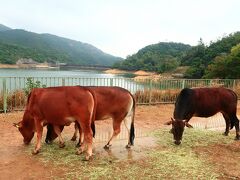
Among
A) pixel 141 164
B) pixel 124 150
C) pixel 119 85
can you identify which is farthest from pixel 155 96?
pixel 141 164

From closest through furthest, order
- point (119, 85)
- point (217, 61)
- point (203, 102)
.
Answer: point (203, 102) < point (119, 85) < point (217, 61)

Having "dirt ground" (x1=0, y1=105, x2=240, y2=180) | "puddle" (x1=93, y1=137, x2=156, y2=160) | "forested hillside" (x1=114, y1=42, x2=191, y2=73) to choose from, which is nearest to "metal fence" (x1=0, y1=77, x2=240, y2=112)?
"dirt ground" (x1=0, y1=105, x2=240, y2=180)

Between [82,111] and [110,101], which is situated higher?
[110,101]

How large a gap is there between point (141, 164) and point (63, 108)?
1.79 metres

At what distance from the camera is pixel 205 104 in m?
8.00

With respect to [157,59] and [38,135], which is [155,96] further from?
[157,59]

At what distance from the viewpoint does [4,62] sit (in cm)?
6975

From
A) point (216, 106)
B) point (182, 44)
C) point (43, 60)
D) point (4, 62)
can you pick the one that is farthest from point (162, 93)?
point (182, 44)

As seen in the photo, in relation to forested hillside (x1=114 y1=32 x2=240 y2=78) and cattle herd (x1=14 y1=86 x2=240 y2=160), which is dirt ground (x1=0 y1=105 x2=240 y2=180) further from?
forested hillside (x1=114 y1=32 x2=240 y2=78)

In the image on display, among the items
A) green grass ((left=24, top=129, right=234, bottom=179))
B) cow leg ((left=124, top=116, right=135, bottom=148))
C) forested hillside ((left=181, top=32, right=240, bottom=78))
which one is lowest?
green grass ((left=24, top=129, right=234, bottom=179))

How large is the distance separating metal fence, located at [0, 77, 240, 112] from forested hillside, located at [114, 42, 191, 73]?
151ft

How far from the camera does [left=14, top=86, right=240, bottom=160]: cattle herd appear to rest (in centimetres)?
583

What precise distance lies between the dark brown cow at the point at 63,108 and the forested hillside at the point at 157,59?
56.7 m

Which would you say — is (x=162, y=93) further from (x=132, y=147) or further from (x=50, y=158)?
(x=50, y=158)
